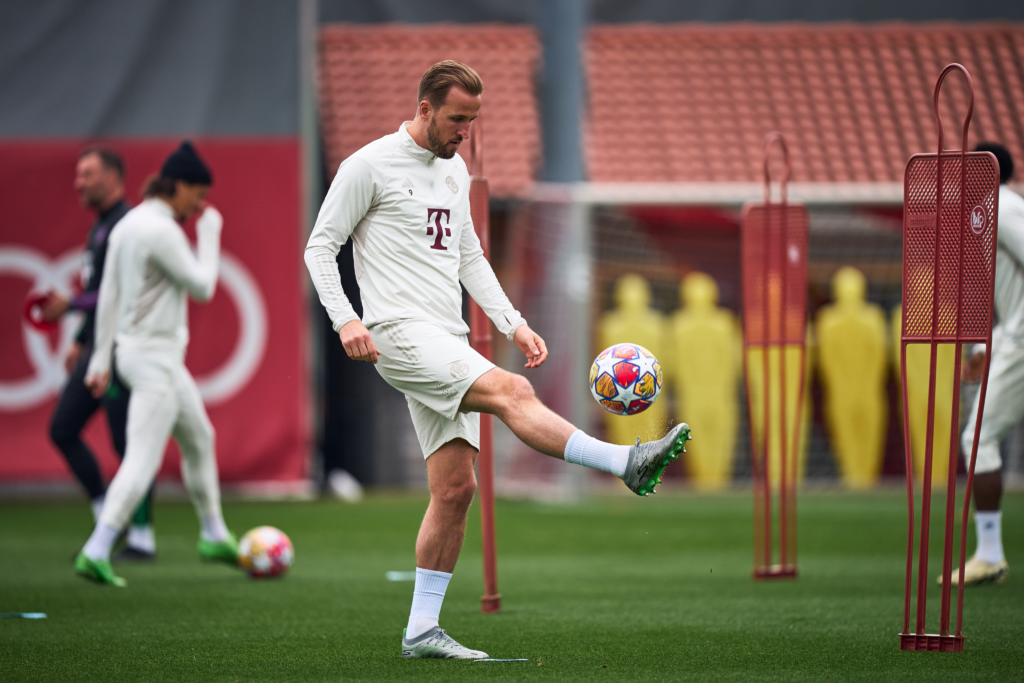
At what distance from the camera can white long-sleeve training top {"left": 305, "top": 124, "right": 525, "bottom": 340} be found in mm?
4727

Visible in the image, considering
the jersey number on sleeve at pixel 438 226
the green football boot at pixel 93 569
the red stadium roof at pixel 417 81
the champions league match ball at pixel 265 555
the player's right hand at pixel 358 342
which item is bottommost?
the green football boot at pixel 93 569

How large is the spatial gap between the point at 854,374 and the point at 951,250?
10.0 m

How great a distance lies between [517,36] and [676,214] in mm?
2967

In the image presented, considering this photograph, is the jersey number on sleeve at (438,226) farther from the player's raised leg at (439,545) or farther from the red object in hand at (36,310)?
the red object in hand at (36,310)

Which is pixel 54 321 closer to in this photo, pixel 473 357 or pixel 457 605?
pixel 457 605

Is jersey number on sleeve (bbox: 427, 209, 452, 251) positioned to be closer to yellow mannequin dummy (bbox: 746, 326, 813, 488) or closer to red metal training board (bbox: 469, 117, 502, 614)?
red metal training board (bbox: 469, 117, 502, 614)

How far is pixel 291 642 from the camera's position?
5.39 meters

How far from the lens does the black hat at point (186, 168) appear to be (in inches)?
295

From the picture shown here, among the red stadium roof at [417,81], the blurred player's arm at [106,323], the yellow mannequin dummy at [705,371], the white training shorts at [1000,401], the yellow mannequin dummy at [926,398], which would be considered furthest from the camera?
the red stadium roof at [417,81]

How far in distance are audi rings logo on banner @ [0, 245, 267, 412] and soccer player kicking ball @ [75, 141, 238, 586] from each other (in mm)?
5938

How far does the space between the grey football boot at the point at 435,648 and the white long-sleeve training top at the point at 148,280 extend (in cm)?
319

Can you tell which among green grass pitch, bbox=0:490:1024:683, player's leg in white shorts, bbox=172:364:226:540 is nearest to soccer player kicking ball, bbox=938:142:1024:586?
green grass pitch, bbox=0:490:1024:683

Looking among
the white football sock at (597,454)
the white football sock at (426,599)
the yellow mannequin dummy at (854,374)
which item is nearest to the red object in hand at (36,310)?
the white football sock at (426,599)

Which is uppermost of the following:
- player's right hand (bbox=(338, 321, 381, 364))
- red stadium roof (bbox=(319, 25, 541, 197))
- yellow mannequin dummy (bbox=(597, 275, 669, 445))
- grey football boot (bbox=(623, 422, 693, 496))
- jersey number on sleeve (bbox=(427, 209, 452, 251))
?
red stadium roof (bbox=(319, 25, 541, 197))
